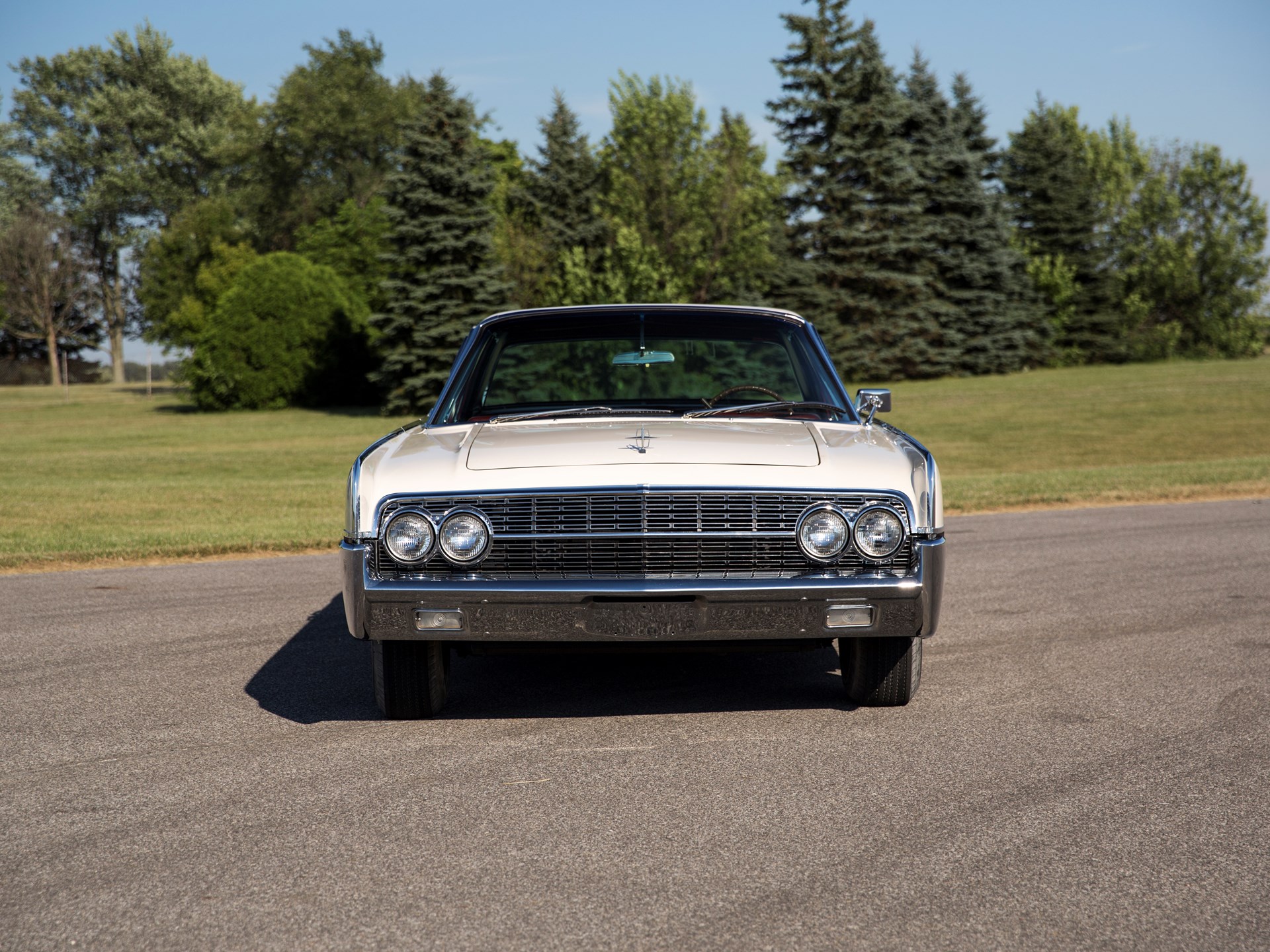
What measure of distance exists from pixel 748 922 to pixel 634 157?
4793cm

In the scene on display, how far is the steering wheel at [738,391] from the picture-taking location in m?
5.47

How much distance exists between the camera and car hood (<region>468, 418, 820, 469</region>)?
4180 millimetres

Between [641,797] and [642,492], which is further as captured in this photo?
[642,492]

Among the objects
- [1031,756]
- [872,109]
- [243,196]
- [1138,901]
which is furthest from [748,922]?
[243,196]

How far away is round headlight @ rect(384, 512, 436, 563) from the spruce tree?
106 feet

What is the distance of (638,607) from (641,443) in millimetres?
655

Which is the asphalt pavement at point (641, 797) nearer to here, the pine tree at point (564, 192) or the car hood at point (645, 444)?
the car hood at point (645, 444)

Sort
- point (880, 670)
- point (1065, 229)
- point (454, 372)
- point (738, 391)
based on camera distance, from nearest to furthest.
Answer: point (880, 670) < point (454, 372) < point (738, 391) < point (1065, 229)

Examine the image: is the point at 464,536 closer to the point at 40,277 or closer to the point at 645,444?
the point at 645,444

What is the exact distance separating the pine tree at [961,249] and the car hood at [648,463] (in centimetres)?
4508

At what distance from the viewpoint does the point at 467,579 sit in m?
4.05

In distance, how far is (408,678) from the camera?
4402mm

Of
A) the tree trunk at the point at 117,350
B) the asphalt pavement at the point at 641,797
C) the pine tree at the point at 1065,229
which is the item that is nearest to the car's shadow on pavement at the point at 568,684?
the asphalt pavement at the point at 641,797

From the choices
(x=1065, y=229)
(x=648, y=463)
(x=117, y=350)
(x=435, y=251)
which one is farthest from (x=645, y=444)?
(x=117, y=350)
